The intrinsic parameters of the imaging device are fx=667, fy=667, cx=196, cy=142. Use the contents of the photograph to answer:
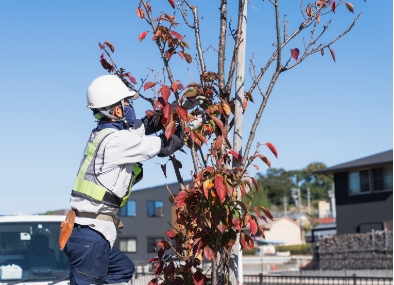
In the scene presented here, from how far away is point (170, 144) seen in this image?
402 centimetres

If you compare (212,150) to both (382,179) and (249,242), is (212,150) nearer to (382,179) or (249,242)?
(249,242)

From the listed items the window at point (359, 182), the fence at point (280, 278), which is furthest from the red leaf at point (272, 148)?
the window at point (359, 182)

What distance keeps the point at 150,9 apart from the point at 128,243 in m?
46.3

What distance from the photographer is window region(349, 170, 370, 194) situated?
3797 centimetres

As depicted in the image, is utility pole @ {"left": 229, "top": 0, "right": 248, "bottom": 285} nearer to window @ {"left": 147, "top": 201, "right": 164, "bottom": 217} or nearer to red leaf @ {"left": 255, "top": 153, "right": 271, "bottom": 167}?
red leaf @ {"left": 255, "top": 153, "right": 271, "bottom": 167}

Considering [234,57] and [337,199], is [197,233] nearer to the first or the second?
[234,57]

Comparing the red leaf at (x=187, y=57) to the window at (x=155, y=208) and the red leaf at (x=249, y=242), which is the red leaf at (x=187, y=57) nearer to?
the red leaf at (x=249, y=242)

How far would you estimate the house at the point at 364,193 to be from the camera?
120 ft

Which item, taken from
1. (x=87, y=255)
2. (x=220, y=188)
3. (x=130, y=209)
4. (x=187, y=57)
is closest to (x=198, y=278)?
(x=87, y=255)

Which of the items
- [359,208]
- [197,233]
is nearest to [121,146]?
[197,233]

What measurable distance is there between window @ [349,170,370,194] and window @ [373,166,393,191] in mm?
589

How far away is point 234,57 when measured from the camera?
441 centimetres

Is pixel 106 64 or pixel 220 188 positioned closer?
pixel 220 188

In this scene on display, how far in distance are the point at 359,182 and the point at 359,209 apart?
1551 mm
